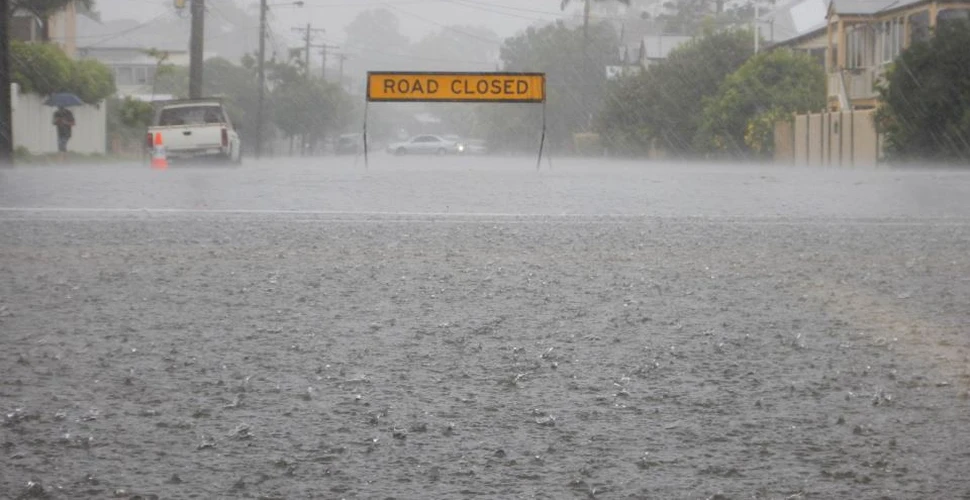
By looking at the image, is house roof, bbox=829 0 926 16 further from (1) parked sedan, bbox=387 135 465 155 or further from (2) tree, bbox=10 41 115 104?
(1) parked sedan, bbox=387 135 465 155

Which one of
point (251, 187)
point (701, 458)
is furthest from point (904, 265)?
point (251, 187)

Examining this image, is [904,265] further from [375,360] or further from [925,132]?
[925,132]

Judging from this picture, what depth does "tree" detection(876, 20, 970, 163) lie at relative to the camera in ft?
113

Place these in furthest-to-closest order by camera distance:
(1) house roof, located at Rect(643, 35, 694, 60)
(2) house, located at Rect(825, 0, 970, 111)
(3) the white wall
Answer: (1) house roof, located at Rect(643, 35, 694, 60)
(2) house, located at Rect(825, 0, 970, 111)
(3) the white wall

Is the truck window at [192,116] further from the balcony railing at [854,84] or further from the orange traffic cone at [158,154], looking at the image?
the balcony railing at [854,84]

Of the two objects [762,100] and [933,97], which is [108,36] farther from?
[933,97]

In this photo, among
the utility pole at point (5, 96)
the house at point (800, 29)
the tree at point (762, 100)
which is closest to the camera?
the utility pole at point (5, 96)

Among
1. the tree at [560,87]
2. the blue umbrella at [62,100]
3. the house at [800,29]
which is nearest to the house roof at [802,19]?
the house at [800,29]

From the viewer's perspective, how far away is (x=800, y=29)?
298 ft

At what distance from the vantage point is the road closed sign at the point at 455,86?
30266 mm

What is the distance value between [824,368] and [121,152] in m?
56.9

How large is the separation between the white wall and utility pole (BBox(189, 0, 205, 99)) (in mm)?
5479

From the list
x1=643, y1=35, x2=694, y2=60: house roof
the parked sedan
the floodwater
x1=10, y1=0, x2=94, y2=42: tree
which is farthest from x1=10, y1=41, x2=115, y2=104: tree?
x1=643, y1=35, x2=694, y2=60: house roof

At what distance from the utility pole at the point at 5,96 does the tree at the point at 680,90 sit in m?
34.2
